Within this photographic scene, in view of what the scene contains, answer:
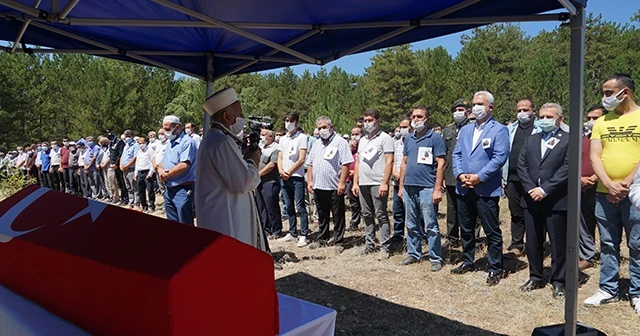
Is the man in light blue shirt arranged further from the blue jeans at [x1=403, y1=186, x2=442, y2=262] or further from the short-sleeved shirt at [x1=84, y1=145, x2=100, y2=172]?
the blue jeans at [x1=403, y1=186, x2=442, y2=262]

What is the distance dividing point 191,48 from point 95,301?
339 cm

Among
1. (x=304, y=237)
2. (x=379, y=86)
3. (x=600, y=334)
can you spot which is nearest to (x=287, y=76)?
(x=379, y=86)

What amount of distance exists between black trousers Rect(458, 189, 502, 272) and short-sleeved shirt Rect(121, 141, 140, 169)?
9021mm

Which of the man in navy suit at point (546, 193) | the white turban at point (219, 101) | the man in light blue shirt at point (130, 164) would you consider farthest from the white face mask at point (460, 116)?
the man in light blue shirt at point (130, 164)

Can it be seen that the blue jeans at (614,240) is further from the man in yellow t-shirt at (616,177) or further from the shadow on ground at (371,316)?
the shadow on ground at (371,316)

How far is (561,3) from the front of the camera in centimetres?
222

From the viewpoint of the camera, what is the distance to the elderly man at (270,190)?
7363mm

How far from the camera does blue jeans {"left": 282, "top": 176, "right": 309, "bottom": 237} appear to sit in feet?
23.6

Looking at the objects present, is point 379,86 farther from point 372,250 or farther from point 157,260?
point 157,260

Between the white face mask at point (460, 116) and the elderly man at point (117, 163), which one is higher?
the white face mask at point (460, 116)

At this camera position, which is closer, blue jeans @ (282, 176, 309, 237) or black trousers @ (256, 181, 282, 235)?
blue jeans @ (282, 176, 309, 237)

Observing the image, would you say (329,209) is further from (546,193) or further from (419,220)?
(546,193)

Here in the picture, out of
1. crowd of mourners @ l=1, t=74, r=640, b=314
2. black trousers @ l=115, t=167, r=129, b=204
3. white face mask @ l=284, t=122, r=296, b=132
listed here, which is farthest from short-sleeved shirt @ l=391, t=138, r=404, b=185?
black trousers @ l=115, t=167, r=129, b=204

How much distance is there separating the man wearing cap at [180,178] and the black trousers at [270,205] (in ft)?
5.85
